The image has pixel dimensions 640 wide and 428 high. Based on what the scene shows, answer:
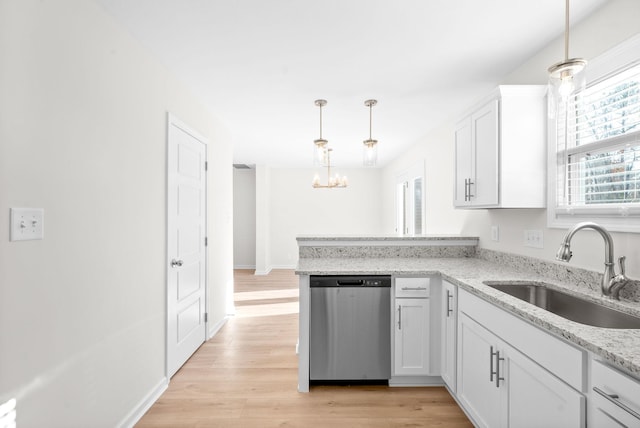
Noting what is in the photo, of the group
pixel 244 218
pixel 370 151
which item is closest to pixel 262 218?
pixel 244 218

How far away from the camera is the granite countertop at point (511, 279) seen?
1.08m

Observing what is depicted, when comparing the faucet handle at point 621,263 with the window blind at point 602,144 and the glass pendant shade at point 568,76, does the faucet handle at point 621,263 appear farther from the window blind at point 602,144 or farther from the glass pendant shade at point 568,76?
the glass pendant shade at point 568,76

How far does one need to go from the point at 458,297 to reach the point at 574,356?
1.02 m

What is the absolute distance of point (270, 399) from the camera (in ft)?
7.88

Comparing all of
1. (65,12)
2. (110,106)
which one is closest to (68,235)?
(110,106)

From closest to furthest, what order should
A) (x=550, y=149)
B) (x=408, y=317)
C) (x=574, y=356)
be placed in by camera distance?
(x=574, y=356)
(x=550, y=149)
(x=408, y=317)

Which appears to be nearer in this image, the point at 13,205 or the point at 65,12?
the point at 13,205

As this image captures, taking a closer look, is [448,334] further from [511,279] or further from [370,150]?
[370,150]

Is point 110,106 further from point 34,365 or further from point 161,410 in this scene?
point 161,410

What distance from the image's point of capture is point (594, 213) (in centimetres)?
188

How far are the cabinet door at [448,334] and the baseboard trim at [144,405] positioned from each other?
2.04m

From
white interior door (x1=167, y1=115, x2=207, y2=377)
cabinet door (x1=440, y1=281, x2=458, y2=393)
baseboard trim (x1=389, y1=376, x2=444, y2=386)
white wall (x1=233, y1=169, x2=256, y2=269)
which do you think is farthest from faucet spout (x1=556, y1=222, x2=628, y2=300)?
white wall (x1=233, y1=169, x2=256, y2=269)

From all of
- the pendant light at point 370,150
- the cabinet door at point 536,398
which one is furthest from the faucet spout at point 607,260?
the pendant light at point 370,150

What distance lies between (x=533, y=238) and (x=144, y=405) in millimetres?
2871
